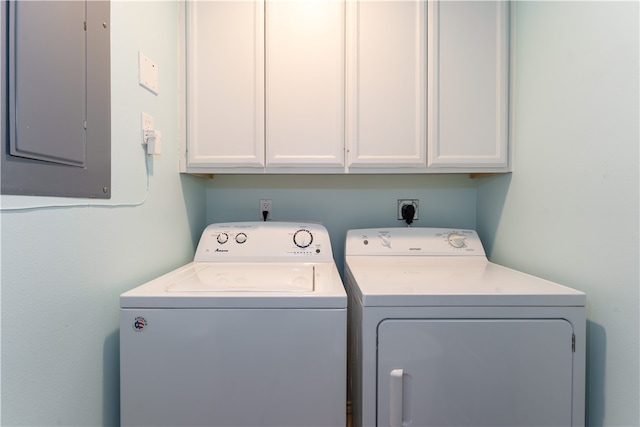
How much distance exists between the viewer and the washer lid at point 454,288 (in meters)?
0.95

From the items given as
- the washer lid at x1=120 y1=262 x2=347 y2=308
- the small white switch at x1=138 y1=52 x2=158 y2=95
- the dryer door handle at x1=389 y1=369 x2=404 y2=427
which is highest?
the small white switch at x1=138 y1=52 x2=158 y2=95

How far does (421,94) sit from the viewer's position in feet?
4.79

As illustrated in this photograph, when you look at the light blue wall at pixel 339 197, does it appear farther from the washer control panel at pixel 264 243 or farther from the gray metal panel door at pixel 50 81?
the gray metal panel door at pixel 50 81

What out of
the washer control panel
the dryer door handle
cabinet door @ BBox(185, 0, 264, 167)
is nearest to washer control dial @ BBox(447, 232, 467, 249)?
the washer control panel

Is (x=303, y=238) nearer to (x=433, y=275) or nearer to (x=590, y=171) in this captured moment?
(x=433, y=275)

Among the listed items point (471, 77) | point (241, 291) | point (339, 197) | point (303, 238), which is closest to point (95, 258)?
point (241, 291)

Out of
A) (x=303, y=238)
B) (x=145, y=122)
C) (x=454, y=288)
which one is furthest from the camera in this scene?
(x=303, y=238)

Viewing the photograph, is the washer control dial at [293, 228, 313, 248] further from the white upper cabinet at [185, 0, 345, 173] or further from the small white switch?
the small white switch

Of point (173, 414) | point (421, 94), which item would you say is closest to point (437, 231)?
point (421, 94)

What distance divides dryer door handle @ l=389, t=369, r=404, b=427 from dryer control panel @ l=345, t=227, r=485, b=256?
718 millimetres

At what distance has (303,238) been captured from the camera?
1566 mm

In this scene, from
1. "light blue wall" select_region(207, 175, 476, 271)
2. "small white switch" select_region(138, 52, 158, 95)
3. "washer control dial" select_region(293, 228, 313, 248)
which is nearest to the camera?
"small white switch" select_region(138, 52, 158, 95)

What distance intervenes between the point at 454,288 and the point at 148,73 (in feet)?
4.50

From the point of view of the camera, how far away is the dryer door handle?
0.94 m
